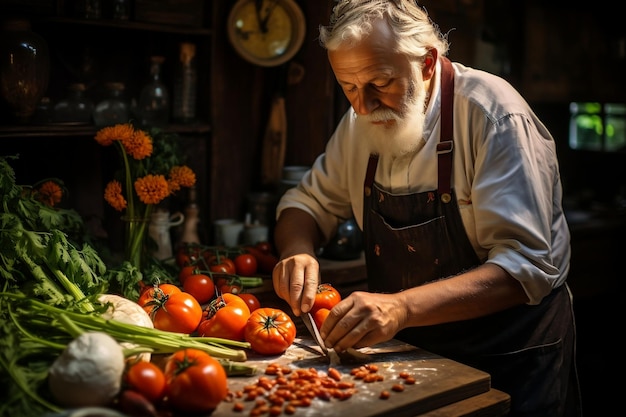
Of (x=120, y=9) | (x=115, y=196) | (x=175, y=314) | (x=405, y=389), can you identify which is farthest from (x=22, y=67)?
(x=405, y=389)

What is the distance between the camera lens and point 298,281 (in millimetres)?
2488

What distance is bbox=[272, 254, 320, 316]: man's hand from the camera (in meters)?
2.45

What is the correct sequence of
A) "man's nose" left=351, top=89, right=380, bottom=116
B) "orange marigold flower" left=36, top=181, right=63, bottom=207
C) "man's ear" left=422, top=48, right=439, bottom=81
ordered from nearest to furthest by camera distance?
"man's nose" left=351, top=89, right=380, bottom=116, "man's ear" left=422, top=48, right=439, bottom=81, "orange marigold flower" left=36, top=181, right=63, bottom=207

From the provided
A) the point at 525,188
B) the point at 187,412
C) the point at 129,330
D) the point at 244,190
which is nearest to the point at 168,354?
the point at 129,330

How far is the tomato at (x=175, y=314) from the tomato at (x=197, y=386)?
1.34ft

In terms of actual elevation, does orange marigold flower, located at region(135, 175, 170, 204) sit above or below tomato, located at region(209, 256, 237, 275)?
above

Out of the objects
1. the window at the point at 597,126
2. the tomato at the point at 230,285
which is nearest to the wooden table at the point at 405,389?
the tomato at the point at 230,285

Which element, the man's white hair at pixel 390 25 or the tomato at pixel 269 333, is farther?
the man's white hair at pixel 390 25

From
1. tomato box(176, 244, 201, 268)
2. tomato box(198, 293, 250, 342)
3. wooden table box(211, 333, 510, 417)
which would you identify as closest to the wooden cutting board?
wooden table box(211, 333, 510, 417)

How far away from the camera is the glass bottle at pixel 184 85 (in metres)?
3.72

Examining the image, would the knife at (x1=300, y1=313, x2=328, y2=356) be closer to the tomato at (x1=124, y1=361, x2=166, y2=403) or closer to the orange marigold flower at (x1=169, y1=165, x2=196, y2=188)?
the tomato at (x1=124, y1=361, x2=166, y2=403)

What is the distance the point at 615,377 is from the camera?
197 inches

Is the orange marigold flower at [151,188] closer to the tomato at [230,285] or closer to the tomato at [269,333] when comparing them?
the tomato at [230,285]

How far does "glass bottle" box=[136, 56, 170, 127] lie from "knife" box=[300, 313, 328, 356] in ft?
5.10
